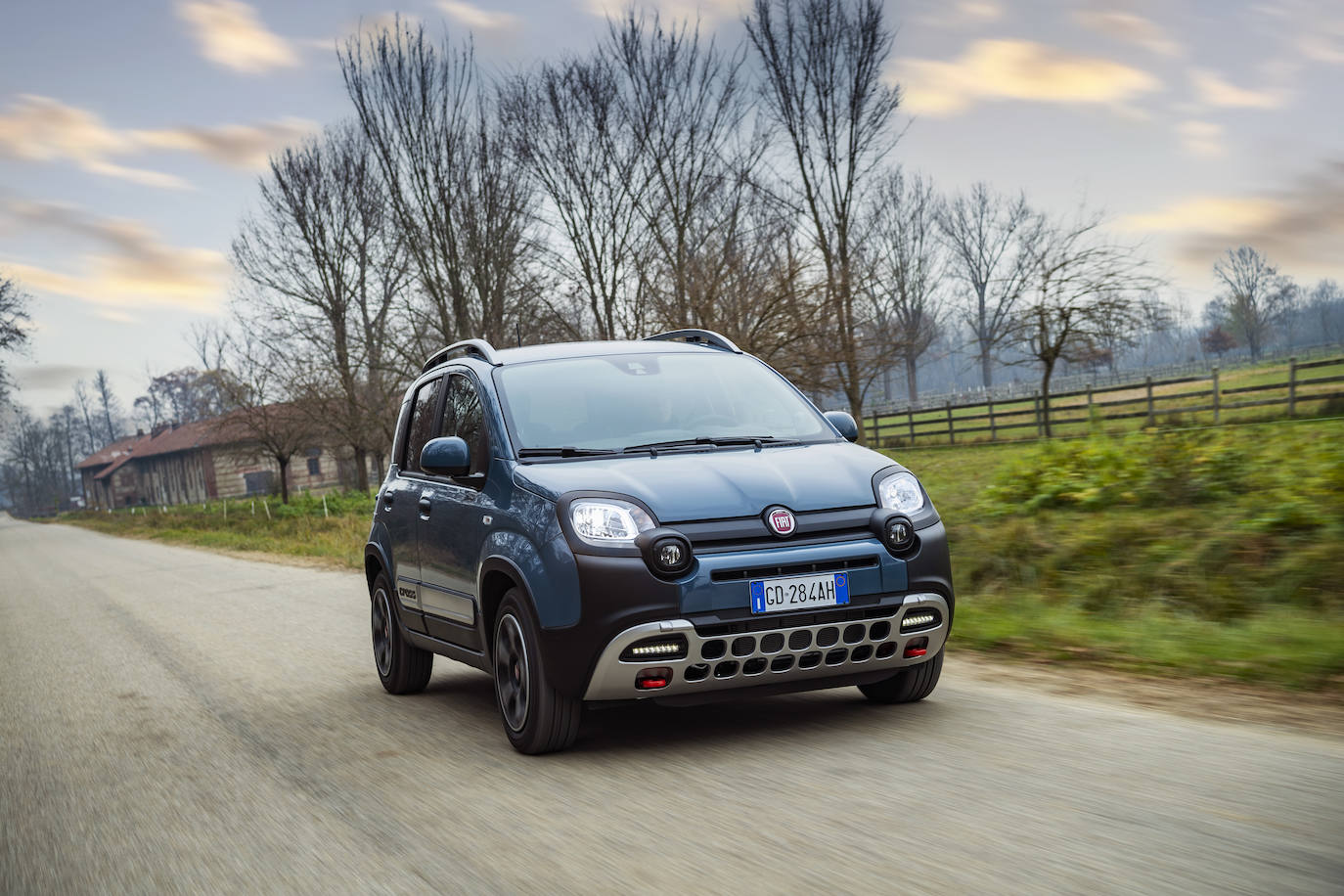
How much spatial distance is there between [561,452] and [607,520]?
75 centimetres

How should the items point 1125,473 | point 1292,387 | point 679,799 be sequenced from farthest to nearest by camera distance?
point 1292,387, point 1125,473, point 679,799

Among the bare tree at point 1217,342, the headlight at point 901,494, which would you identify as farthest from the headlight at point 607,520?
the bare tree at point 1217,342

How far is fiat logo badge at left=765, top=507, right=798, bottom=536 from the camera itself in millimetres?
4980

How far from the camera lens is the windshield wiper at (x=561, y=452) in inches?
222

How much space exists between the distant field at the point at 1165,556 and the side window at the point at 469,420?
3.39m

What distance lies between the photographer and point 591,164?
28109 mm

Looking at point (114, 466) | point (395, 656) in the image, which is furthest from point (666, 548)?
point (114, 466)

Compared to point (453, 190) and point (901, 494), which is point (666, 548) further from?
point (453, 190)

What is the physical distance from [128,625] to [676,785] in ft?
33.1

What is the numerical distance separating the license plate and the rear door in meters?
2.53

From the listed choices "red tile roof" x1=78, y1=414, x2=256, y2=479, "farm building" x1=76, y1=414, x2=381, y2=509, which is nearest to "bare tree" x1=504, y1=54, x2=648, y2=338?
"red tile roof" x1=78, y1=414, x2=256, y2=479

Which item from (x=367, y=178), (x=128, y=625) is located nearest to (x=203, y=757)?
(x=128, y=625)

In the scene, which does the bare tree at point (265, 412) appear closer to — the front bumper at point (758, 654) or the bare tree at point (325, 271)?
the bare tree at point (325, 271)

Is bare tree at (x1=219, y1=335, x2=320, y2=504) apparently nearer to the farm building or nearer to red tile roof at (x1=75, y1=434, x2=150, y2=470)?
the farm building
